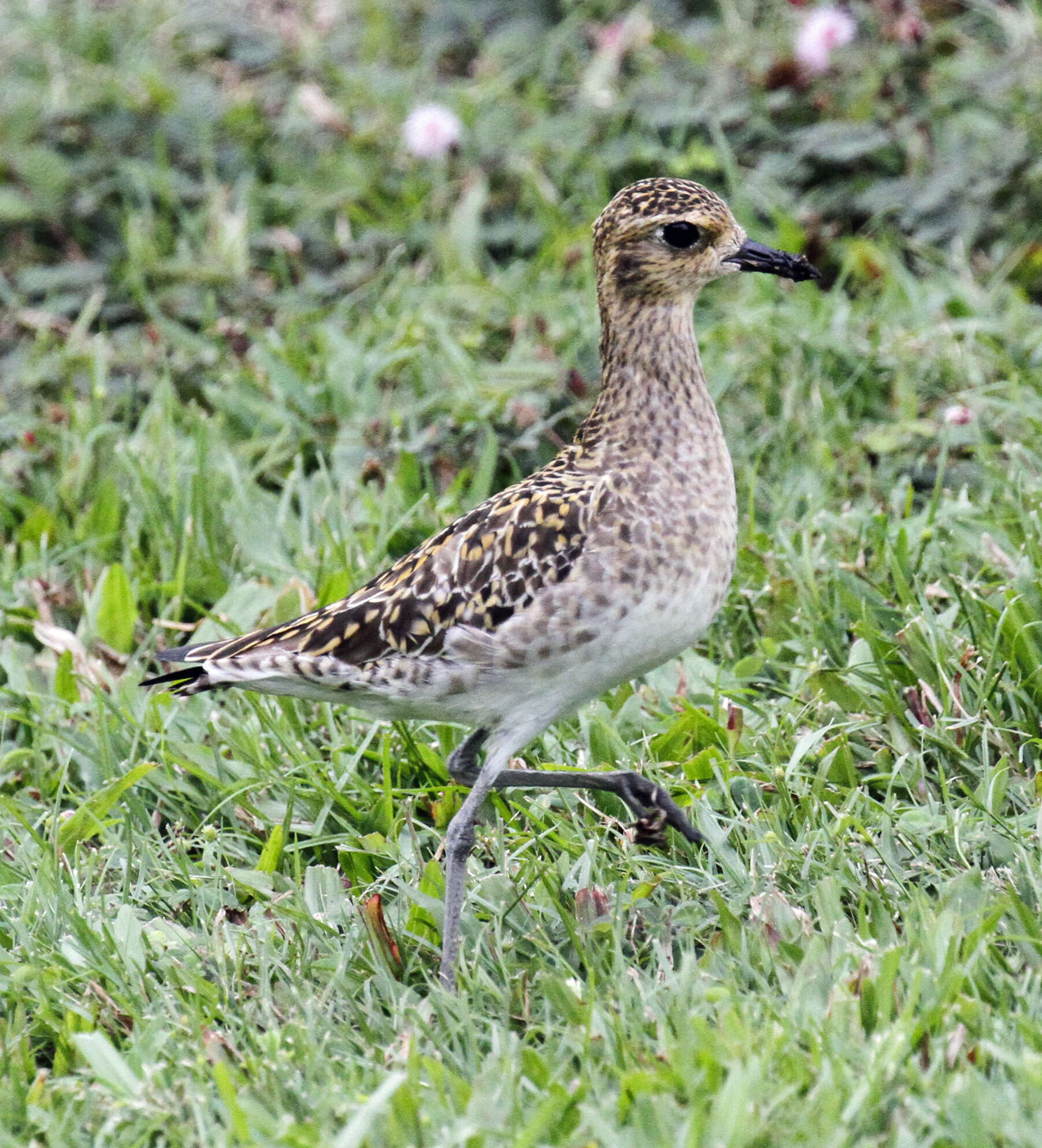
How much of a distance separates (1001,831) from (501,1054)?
4.72 feet

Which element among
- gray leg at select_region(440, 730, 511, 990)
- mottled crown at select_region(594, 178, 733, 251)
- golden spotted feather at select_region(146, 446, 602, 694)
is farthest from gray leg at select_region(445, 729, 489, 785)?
mottled crown at select_region(594, 178, 733, 251)

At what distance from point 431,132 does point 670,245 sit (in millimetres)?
3819

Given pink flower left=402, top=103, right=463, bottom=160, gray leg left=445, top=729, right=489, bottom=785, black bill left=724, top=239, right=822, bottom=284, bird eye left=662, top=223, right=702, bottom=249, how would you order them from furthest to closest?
pink flower left=402, top=103, right=463, bottom=160
gray leg left=445, top=729, right=489, bottom=785
black bill left=724, top=239, right=822, bottom=284
bird eye left=662, top=223, right=702, bottom=249

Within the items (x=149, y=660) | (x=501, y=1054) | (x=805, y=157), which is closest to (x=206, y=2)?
(x=805, y=157)

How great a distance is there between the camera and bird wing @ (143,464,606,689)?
4.58 meters

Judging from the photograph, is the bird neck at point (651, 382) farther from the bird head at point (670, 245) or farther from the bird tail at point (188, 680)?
the bird tail at point (188, 680)

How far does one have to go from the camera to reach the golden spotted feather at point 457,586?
4.58 m

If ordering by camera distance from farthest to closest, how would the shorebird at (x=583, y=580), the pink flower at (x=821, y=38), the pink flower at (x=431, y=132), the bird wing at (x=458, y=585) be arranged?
1. the pink flower at (x=431, y=132)
2. the pink flower at (x=821, y=38)
3. the bird wing at (x=458, y=585)
4. the shorebird at (x=583, y=580)

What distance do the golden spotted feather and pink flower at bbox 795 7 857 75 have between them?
406 cm

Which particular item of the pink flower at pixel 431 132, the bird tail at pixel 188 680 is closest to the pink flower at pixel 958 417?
the bird tail at pixel 188 680

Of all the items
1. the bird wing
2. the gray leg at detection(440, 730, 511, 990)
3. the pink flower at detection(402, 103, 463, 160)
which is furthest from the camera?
→ the pink flower at detection(402, 103, 463, 160)

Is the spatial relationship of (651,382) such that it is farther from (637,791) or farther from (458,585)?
(637,791)

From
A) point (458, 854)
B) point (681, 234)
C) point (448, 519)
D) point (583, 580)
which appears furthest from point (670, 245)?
point (448, 519)

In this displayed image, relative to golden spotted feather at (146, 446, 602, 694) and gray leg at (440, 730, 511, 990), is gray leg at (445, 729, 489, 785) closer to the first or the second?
gray leg at (440, 730, 511, 990)
